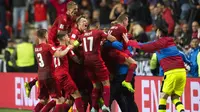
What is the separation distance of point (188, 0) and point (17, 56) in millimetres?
5202

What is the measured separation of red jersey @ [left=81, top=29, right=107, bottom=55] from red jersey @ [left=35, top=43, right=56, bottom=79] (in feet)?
2.35

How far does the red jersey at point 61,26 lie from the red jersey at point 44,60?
933 mm

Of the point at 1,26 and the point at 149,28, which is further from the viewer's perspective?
the point at 1,26

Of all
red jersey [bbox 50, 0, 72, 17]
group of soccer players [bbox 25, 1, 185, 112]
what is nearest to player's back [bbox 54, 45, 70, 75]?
group of soccer players [bbox 25, 1, 185, 112]

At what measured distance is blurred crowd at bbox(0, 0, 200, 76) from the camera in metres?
23.1

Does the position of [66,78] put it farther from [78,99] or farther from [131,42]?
[131,42]

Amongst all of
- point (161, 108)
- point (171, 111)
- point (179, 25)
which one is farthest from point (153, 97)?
point (179, 25)

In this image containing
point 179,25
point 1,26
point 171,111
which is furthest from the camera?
point 1,26

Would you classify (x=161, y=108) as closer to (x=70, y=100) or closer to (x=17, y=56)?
(x=70, y=100)

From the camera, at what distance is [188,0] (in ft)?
78.2

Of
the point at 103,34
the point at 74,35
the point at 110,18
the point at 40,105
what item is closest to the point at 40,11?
the point at 110,18

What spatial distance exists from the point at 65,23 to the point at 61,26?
0.11 metres

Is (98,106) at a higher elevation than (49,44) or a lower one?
lower

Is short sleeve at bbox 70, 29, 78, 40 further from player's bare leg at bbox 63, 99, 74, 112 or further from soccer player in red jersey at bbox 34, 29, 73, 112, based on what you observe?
player's bare leg at bbox 63, 99, 74, 112
